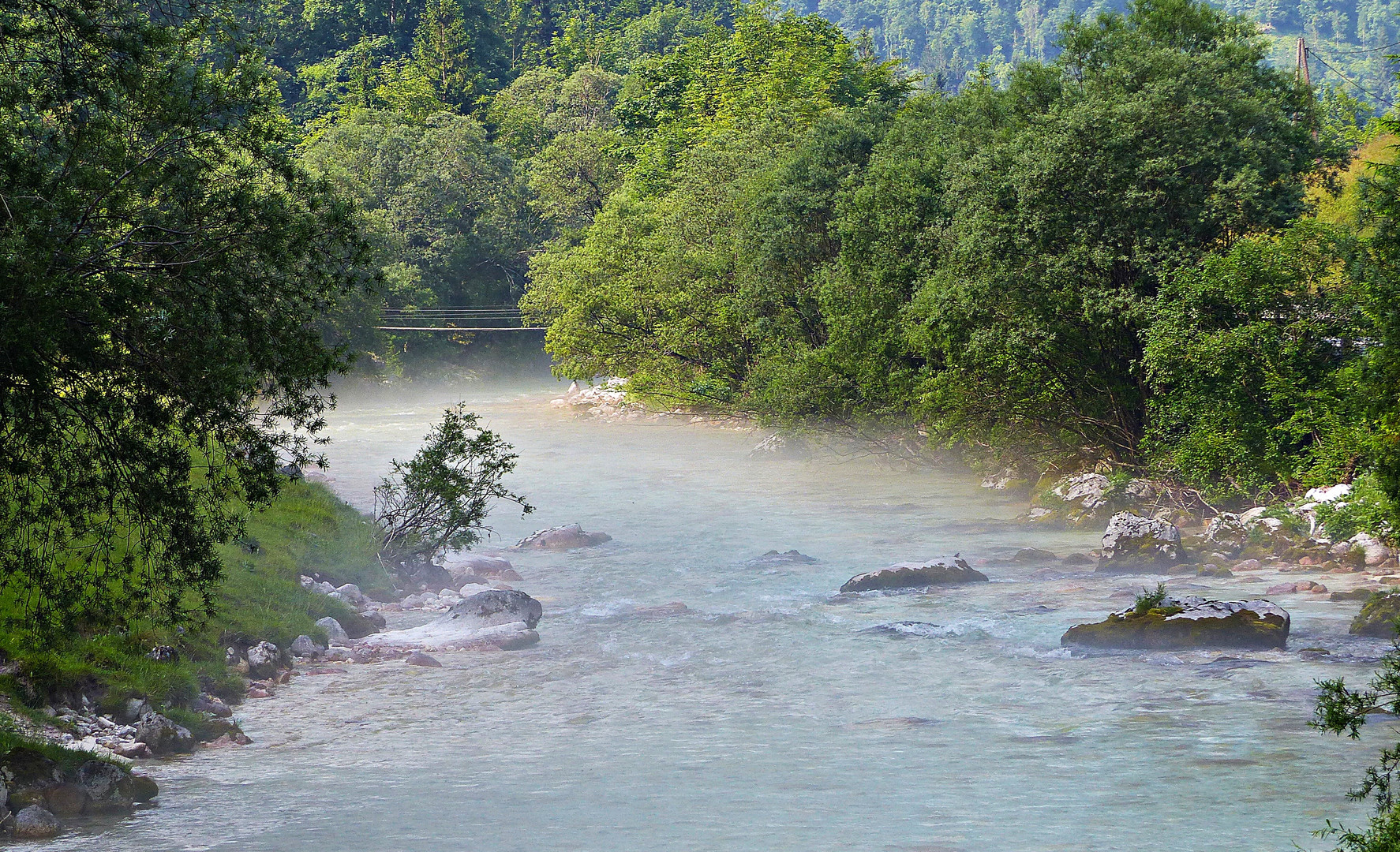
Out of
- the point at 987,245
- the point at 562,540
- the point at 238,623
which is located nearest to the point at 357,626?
the point at 238,623

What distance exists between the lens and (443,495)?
25.3m

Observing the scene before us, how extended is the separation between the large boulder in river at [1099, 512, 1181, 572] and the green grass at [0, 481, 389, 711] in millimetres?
15208

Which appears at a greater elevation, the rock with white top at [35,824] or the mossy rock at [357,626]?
the rock with white top at [35,824]

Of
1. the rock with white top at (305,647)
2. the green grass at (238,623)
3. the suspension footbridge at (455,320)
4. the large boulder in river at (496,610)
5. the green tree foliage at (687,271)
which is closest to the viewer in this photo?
the green grass at (238,623)

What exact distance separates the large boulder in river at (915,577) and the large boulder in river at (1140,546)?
300 centimetres

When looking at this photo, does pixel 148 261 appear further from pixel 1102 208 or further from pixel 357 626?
pixel 1102 208

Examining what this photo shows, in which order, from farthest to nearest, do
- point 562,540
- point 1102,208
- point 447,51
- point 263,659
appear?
point 447,51
point 562,540
point 1102,208
point 263,659

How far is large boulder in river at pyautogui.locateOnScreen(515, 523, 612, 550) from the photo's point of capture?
32000 mm

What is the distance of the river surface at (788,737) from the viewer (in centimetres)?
1409

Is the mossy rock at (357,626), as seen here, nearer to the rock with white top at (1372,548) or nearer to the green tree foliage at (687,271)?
the rock with white top at (1372,548)

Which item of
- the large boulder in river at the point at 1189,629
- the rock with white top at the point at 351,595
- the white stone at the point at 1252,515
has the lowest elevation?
the rock with white top at the point at 351,595

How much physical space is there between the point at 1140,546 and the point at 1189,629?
21.7 feet

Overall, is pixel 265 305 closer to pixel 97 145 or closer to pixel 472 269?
pixel 97 145

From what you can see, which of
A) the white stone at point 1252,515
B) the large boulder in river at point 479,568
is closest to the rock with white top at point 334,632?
the large boulder in river at point 479,568
